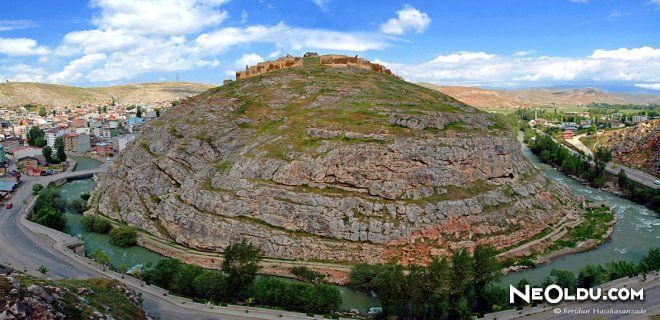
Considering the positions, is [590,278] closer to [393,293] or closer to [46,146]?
[393,293]

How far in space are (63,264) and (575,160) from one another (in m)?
80.6

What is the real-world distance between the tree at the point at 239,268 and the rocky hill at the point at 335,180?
849 cm

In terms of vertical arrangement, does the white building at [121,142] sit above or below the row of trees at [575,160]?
above

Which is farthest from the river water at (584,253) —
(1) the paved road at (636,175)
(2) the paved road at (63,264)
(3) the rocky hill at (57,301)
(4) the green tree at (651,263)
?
(3) the rocky hill at (57,301)

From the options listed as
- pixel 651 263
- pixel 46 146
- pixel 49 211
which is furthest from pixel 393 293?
pixel 46 146

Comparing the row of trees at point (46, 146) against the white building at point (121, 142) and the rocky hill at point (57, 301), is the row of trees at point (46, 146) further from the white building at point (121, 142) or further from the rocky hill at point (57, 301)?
the rocky hill at point (57, 301)

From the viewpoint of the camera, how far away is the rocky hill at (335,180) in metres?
46.3

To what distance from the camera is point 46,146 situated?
108125 mm

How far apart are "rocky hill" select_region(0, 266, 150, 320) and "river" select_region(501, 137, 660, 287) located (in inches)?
1195

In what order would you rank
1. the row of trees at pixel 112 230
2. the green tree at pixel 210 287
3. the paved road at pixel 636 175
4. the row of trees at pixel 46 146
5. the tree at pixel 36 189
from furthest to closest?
1. the row of trees at pixel 46 146
2. the paved road at pixel 636 175
3. the tree at pixel 36 189
4. the row of trees at pixel 112 230
5. the green tree at pixel 210 287

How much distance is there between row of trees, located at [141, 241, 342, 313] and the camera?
1353 inches

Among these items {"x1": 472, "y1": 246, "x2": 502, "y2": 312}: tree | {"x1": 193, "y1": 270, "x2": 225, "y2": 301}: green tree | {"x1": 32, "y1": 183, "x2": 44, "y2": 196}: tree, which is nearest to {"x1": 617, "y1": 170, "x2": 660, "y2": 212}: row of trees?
{"x1": 472, "y1": 246, "x2": 502, "y2": 312}: tree

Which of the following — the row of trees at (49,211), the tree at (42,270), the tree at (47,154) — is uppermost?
the tree at (47,154)

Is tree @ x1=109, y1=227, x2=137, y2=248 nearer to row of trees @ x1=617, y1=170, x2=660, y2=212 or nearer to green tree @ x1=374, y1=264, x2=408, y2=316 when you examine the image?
green tree @ x1=374, y1=264, x2=408, y2=316
